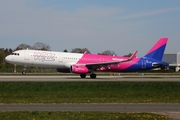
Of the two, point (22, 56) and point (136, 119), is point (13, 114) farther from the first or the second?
point (22, 56)

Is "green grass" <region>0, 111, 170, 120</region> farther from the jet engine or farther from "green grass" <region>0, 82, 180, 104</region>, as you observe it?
the jet engine

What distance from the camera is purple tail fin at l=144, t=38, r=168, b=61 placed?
52.2 meters

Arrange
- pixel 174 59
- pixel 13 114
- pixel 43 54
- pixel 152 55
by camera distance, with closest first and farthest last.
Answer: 1. pixel 13 114
2. pixel 43 54
3. pixel 152 55
4. pixel 174 59

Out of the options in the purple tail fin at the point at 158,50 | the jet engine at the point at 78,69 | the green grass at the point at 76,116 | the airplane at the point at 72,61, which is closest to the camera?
the green grass at the point at 76,116

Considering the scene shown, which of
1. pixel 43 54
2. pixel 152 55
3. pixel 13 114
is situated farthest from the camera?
pixel 152 55

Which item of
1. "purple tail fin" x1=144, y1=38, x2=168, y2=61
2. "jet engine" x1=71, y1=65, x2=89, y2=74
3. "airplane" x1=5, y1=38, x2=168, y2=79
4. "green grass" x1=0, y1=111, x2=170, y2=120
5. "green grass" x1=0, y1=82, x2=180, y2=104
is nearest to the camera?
"green grass" x1=0, y1=111, x2=170, y2=120

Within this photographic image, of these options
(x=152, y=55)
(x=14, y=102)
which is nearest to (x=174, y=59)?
(x=152, y=55)

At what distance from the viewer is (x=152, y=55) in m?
52.2

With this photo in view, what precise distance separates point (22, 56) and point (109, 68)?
11.9 meters

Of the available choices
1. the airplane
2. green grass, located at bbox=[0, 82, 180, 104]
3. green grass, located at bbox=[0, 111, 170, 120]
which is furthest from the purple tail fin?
green grass, located at bbox=[0, 111, 170, 120]

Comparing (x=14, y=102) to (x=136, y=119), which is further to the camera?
(x=14, y=102)

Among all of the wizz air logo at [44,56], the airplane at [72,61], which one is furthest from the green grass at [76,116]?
the wizz air logo at [44,56]

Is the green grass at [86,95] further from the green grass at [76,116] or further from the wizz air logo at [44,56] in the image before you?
the wizz air logo at [44,56]

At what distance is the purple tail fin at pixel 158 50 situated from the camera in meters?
52.2
